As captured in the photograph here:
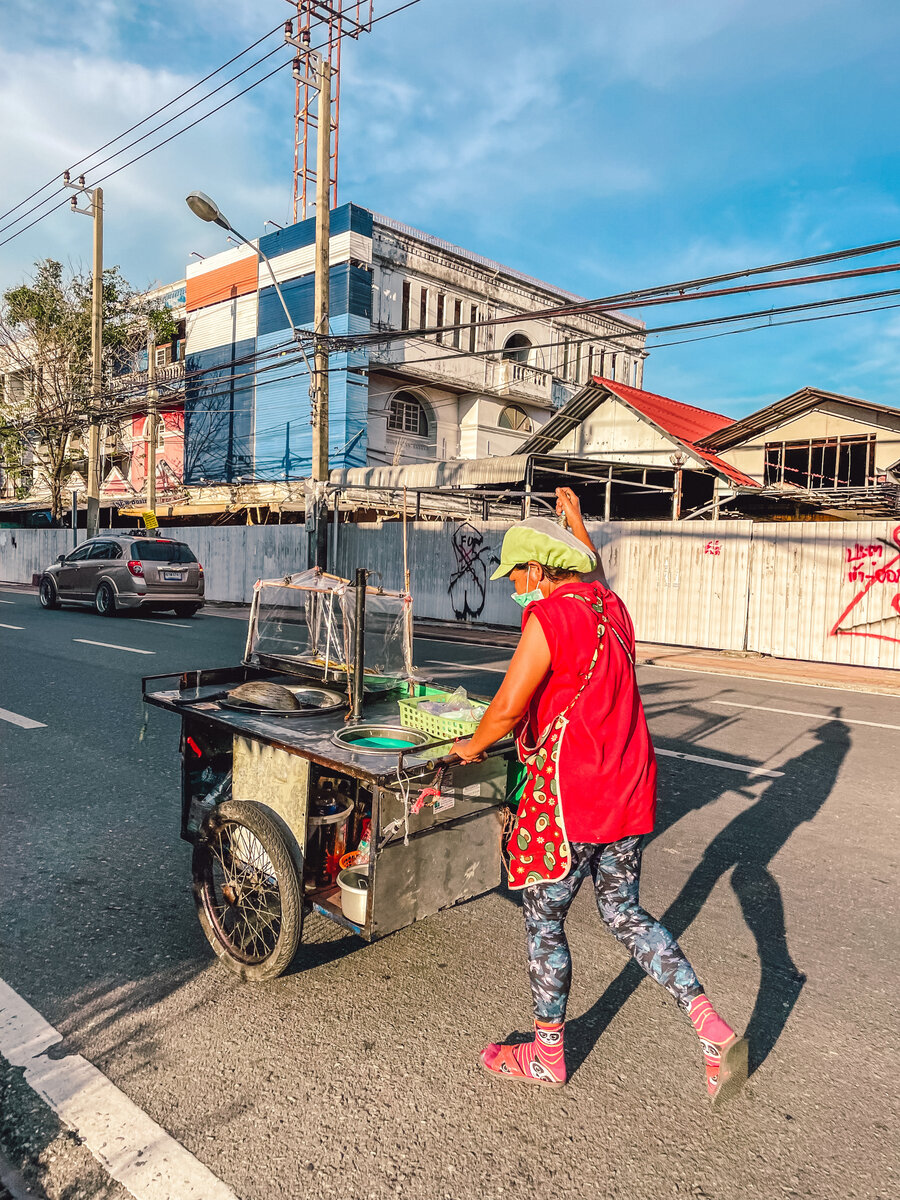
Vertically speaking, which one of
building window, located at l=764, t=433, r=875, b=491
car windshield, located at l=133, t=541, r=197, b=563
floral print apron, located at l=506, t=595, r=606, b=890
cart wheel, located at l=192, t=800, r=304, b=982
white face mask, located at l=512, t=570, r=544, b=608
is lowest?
cart wheel, located at l=192, t=800, r=304, b=982

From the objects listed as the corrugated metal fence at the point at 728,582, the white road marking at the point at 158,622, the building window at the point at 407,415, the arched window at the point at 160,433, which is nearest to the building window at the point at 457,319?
the building window at the point at 407,415

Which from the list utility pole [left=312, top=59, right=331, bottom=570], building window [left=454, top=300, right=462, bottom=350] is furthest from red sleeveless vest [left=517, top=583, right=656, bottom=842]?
building window [left=454, top=300, right=462, bottom=350]

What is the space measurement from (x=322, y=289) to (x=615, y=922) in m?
17.2

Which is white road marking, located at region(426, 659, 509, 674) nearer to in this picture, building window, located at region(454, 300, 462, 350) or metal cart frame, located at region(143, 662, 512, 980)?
metal cart frame, located at region(143, 662, 512, 980)

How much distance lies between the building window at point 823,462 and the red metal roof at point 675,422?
93 cm

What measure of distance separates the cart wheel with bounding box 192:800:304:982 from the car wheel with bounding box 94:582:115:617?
15.2 meters

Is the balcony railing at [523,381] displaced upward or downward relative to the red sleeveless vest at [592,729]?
upward

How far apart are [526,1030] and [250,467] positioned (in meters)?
29.2

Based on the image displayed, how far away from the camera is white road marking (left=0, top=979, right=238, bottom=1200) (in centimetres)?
223

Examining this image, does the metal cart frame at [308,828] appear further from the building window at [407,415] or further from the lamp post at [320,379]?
the building window at [407,415]

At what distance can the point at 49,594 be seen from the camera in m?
19.0

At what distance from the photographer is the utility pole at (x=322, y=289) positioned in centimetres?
1727

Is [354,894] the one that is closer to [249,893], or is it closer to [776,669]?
[249,893]

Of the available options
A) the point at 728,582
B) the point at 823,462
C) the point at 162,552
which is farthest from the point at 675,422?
the point at 162,552
